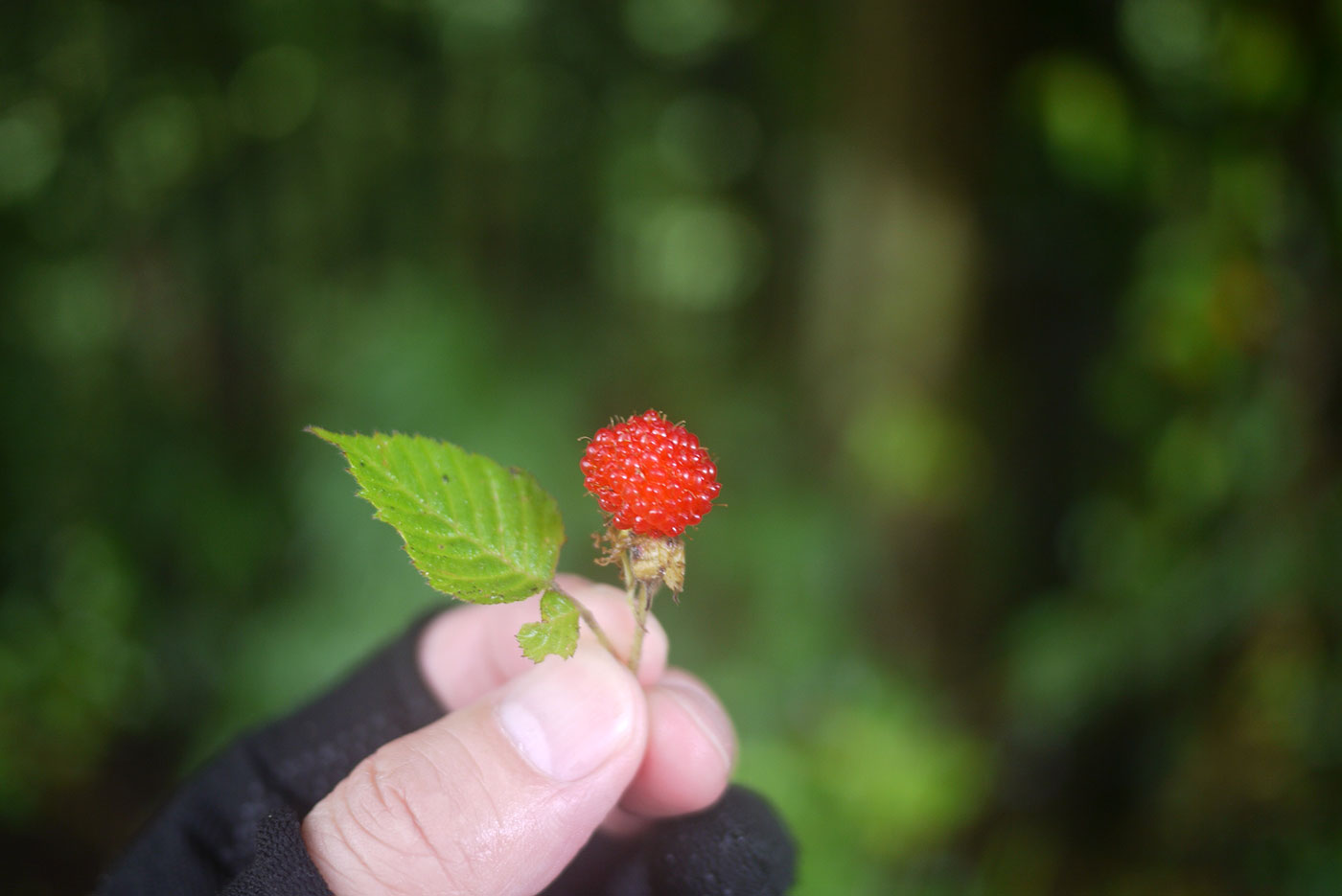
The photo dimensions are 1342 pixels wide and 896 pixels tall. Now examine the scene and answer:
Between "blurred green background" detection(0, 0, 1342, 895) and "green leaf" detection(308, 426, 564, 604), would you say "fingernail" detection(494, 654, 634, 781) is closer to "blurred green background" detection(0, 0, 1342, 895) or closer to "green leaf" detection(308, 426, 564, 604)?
"green leaf" detection(308, 426, 564, 604)

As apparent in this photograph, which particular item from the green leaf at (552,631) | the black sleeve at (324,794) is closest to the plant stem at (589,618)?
the green leaf at (552,631)

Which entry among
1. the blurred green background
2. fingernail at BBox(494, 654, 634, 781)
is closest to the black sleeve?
fingernail at BBox(494, 654, 634, 781)

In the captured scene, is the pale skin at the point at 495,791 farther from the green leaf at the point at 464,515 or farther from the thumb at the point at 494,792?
the green leaf at the point at 464,515

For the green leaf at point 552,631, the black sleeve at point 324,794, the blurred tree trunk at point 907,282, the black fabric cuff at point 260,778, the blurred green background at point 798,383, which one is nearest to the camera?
the green leaf at point 552,631

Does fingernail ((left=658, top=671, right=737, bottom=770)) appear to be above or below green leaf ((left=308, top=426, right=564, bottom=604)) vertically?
below

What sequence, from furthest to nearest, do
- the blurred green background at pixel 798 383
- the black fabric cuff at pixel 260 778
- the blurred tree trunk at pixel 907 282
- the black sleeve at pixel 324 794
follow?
the blurred tree trunk at pixel 907 282, the blurred green background at pixel 798 383, the black fabric cuff at pixel 260 778, the black sleeve at pixel 324 794

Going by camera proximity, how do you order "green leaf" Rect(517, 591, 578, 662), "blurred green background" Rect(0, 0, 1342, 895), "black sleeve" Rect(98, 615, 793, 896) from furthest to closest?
"blurred green background" Rect(0, 0, 1342, 895) < "black sleeve" Rect(98, 615, 793, 896) < "green leaf" Rect(517, 591, 578, 662)

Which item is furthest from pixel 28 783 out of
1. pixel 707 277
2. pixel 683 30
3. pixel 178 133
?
pixel 683 30

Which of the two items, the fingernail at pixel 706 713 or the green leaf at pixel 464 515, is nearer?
the green leaf at pixel 464 515

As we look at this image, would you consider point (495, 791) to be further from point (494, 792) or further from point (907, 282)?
point (907, 282)
